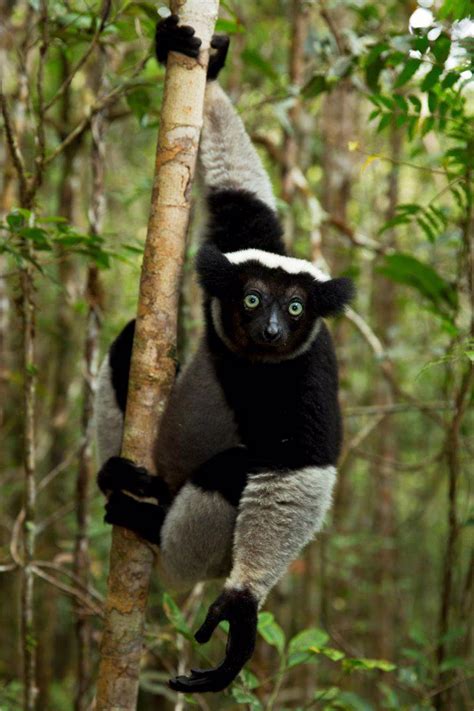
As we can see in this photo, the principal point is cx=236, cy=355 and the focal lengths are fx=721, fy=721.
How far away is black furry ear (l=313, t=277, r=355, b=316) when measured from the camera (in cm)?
320

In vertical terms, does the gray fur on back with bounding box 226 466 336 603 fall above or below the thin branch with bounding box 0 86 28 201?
below

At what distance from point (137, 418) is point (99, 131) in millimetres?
2179

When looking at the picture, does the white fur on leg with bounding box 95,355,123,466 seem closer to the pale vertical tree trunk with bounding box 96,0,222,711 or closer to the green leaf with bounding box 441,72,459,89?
the pale vertical tree trunk with bounding box 96,0,222,711

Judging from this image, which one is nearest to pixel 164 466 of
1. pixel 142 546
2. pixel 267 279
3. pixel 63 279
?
pixel 142 546

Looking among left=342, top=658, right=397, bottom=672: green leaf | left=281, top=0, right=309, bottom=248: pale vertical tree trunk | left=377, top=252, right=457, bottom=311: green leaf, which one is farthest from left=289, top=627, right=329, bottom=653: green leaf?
left=281, top=0, right=309, bottom=248: pale vertical tree trunk

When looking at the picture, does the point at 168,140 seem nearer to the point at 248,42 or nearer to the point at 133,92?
the point at 133,92

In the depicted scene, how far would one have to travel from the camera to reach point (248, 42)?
6.36 m

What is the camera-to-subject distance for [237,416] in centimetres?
335

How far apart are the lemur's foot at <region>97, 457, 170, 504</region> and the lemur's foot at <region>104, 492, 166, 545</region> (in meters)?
0.04

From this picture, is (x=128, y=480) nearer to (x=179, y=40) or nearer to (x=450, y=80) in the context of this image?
(x=179, y=40)

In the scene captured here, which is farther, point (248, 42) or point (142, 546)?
point (248, 42)

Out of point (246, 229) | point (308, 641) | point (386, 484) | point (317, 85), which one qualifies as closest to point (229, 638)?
point (308, 641)

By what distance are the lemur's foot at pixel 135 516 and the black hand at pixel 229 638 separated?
1.34 ft

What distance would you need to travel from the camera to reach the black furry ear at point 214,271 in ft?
10.2
